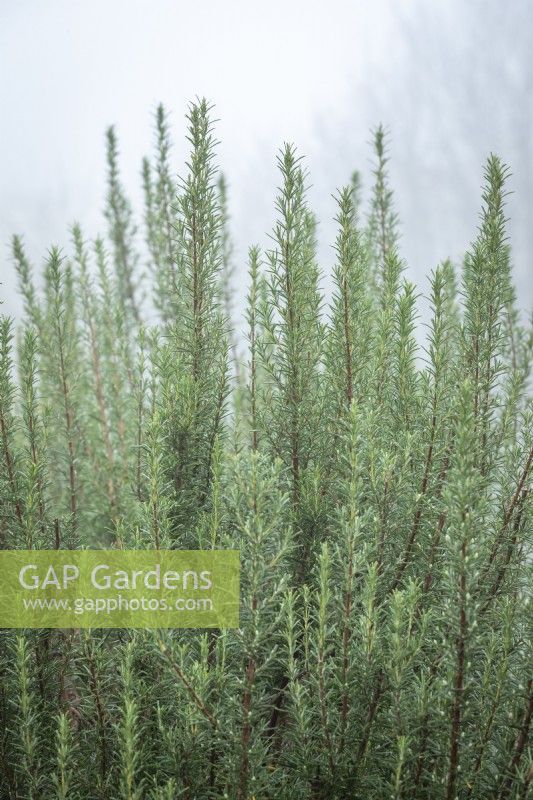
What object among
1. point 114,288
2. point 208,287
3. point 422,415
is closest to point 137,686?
point 422,415

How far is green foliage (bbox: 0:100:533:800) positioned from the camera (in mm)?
1224

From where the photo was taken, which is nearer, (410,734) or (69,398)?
(410,734)

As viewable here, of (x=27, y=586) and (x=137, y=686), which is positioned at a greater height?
(x=27, y=586)

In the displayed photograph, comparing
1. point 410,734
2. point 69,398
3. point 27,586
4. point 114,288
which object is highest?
point 114,288

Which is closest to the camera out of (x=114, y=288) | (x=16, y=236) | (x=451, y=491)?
(x=451, y=491)

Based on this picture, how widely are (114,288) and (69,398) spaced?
34.7 inches

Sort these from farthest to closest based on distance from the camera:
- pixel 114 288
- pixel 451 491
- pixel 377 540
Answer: pixel 114 288 < pixel 377 540 < pixel 451 491

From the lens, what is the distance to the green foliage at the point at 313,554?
1224 mm

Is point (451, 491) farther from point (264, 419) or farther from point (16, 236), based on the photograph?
point (16, 236)

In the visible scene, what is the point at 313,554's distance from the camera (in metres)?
1.61

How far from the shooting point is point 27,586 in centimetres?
156

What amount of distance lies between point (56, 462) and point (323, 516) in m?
1.42

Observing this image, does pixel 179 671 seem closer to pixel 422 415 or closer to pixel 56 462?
pixel 422 415

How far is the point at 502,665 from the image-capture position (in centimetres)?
125
